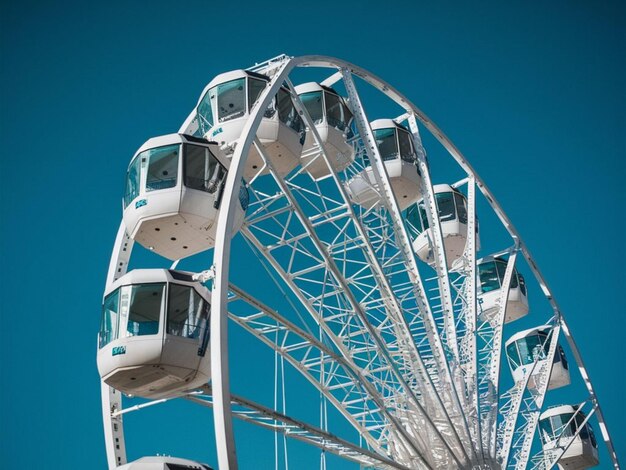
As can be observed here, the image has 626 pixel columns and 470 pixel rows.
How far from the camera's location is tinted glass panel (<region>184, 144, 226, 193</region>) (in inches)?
704

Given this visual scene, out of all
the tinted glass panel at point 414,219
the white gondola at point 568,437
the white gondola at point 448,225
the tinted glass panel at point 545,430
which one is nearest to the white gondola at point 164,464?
the white gondola at point 448,225

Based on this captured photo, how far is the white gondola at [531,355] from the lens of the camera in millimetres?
36812

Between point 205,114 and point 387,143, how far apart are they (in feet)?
21.9

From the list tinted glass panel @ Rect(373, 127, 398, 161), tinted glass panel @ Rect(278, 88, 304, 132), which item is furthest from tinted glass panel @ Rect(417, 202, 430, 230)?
tinted glass panel @ Rect(278, 88, 304, 132)

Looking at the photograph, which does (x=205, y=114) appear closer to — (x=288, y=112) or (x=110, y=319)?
(x=288, y=112)

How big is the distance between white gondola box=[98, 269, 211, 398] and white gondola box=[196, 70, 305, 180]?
4271 millimetres

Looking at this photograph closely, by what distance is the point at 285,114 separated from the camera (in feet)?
69.3

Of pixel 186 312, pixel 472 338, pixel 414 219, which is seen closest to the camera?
pixel 186 312

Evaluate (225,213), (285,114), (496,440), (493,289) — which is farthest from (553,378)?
(225,213)

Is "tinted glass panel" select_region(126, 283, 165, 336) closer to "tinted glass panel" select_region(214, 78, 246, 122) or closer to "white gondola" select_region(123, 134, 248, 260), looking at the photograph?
"white gondola" select_region(123, 134, 248, 260)

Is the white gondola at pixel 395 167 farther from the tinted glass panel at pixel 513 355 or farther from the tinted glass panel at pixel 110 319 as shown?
the tinted glass panel at pixel 513 355

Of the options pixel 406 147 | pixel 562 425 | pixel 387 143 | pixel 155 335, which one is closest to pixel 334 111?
pixel 387 143

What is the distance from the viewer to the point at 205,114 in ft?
71.5

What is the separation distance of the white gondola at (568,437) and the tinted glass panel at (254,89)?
2309 centimetres
